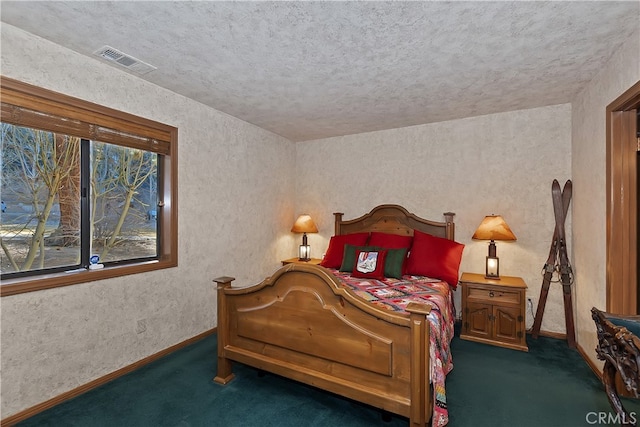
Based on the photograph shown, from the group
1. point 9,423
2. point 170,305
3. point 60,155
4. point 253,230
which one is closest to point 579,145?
point 253,230

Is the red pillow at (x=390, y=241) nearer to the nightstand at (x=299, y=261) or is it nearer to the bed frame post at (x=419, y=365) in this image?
the nightstand at (x=299, y=261)

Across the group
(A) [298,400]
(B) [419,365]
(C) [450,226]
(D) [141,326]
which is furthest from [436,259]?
(D) [141,326]

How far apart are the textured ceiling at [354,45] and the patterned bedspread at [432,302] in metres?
1.81

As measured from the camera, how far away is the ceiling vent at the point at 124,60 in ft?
7.13

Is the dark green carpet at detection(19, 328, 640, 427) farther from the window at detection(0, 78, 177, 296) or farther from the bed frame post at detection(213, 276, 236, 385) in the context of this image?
the window at detection(0, 78, 177, 296)

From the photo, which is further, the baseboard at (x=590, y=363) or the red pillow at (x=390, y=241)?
the red pillow at (x=390, y=241)

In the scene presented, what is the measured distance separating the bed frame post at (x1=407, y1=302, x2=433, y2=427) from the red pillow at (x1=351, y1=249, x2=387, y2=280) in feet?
4.54

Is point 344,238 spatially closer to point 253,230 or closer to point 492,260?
point 253,230

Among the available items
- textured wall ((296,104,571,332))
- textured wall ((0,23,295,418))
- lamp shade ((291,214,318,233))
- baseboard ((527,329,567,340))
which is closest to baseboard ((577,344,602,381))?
baseboard ((527,329,567,340))

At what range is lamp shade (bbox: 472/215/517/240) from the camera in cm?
313

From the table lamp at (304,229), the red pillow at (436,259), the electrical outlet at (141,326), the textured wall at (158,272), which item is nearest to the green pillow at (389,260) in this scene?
the red pillow at (436,259)

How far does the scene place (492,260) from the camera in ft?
10.8

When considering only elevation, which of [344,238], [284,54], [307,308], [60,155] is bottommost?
[307,308]

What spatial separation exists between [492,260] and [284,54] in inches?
116
